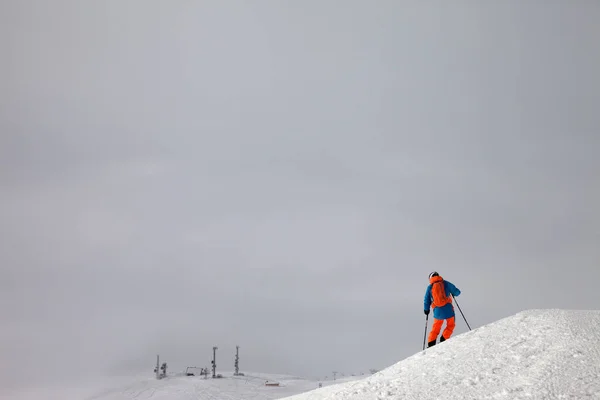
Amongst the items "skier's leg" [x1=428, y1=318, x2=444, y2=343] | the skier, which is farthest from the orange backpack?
"skier's leg" [x1=428, y1=318, x2=444, y2=343]

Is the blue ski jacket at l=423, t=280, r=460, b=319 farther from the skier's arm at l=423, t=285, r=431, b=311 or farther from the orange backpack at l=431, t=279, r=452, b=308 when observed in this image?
→ the orange backpack at l=431, t=279, r=452, b=308

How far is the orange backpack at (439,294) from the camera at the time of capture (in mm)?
19391

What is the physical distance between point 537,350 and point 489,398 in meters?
Result: 3.28

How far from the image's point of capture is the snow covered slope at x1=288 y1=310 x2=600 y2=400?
11820mm

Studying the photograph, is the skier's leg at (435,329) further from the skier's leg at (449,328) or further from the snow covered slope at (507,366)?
the snow covered slope at (507,366)

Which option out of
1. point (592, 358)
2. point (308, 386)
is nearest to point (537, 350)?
point (592, 358)

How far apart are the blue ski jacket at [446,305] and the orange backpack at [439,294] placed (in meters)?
0.15

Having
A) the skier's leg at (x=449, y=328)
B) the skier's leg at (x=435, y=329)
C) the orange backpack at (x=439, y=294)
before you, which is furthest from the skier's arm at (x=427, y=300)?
the skier's leg at (x=449, y=328)

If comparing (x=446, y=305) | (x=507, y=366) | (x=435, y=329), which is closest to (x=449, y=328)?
(x=435, y=329)

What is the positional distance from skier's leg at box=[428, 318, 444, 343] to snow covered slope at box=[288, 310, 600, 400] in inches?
79.1

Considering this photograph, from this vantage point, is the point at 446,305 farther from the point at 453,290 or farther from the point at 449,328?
the point at 449,328

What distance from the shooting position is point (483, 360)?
14.1m

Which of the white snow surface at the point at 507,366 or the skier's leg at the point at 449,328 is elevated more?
the skier's leg at the point at 449,328

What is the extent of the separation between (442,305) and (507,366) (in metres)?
6.06
